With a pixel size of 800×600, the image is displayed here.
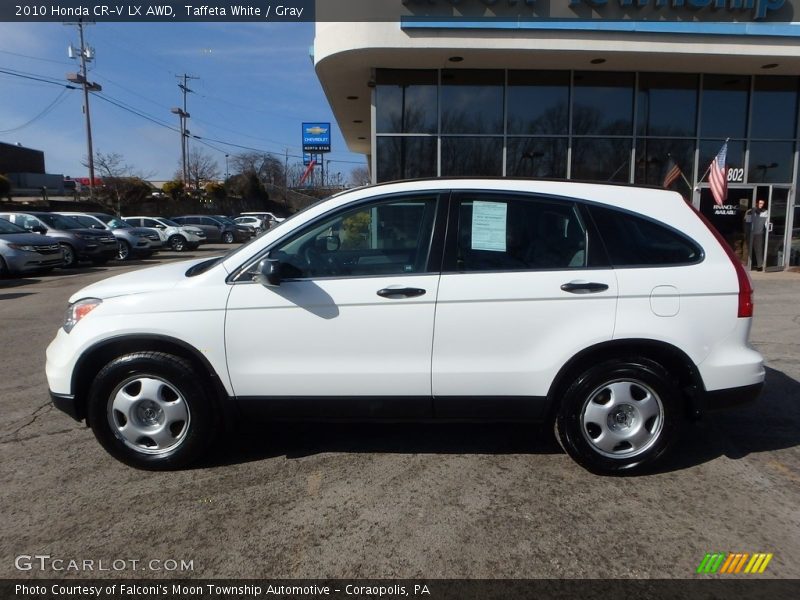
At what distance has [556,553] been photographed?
8.95 feet

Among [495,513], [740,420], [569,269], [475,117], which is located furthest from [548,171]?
[495,513]

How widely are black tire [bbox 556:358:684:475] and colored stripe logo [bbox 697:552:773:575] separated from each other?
767 millimetres

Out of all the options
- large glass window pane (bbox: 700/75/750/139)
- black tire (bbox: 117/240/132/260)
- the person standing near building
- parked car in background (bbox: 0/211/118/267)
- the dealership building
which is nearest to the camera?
the dealership building

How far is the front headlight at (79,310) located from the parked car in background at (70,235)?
13.6 m

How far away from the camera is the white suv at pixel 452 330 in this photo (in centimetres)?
331

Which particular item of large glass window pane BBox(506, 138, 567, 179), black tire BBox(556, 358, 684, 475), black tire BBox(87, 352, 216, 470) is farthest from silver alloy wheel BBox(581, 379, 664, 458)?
large glass window pane BBox(506, 138, 567, 179)

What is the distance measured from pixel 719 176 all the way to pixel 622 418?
12039 millimetres

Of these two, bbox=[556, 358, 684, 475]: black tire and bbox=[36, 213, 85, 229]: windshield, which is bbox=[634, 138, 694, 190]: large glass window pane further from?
bbox=[36, 213, 85, 229]: windshield

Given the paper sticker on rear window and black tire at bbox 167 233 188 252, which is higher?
the paper sticker on rear window

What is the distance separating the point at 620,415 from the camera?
11.2 feet

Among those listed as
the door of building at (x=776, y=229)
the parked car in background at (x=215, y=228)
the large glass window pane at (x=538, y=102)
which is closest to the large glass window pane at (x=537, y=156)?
the large glass window pane at (x=538, y=102)

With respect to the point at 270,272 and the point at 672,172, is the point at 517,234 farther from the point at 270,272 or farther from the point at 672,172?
the point at 672,172

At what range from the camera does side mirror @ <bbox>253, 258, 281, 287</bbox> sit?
321cm

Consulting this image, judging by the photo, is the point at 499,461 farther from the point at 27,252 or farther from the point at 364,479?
the point at 27,252
